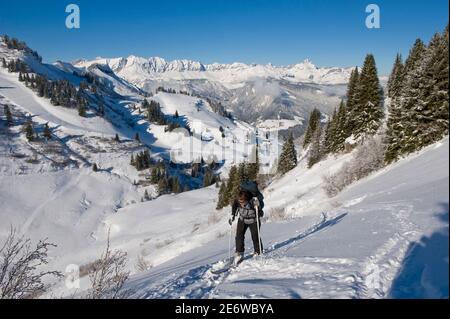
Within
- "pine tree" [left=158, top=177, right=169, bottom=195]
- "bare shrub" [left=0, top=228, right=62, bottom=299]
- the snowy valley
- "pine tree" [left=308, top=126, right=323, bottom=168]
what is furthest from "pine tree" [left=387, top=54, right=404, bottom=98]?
"pine tree" [left=158, top=177, right=169, bottom=195]

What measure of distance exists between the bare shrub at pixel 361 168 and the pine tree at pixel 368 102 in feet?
31.8

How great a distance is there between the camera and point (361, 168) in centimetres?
3209

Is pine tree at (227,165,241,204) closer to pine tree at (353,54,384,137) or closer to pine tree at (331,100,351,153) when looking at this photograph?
pine tree at (331,100,351,153)

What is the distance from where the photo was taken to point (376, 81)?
42.7 m

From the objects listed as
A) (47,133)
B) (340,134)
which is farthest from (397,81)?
(47,133)

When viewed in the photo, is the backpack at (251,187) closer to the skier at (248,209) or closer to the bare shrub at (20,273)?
the skier at (248,209)

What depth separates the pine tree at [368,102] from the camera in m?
42.2

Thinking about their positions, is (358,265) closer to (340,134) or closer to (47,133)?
(340,134)

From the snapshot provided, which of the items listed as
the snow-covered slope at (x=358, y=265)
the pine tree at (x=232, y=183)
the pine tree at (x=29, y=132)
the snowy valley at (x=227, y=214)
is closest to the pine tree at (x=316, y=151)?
the snowy valley at (x=227, y=214)

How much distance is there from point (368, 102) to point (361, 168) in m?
14.1
